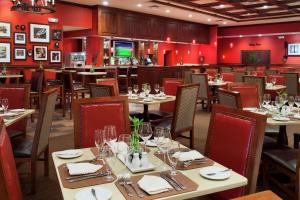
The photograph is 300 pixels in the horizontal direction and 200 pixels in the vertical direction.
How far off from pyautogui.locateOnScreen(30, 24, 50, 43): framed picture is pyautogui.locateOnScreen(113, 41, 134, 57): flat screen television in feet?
13.9

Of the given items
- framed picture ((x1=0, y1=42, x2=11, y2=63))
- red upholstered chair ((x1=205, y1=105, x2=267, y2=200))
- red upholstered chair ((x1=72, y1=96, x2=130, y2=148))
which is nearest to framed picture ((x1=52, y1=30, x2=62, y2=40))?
framed picture ((x1=0, y1=42, x2=11, y2=63))

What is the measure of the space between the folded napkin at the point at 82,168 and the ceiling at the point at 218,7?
906 cm

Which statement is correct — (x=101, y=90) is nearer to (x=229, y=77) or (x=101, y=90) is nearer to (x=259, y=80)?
(x=259, y=80)

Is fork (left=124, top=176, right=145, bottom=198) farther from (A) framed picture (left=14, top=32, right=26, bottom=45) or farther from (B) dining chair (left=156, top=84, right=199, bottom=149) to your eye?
(A) framed picture (left=14, top=32, right=26, bottom=45)

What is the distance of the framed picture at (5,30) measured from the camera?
8984 millimetres

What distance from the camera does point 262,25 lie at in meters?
15.9

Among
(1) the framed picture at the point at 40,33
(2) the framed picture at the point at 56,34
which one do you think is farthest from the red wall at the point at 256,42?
(1) the framed picture at the point at 40,33

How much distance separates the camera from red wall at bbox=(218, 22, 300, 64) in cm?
1548

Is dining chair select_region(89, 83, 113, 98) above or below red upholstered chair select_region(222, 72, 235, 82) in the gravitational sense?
below

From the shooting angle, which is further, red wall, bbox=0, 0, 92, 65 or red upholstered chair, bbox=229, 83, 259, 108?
red wall, bbox=0, 0, 92, 65

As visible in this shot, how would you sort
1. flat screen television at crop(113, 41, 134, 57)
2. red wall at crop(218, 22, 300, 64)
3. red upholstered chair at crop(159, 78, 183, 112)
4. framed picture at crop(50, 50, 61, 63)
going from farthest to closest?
1. red wall at crop(218, 22, 300, 64)
2. flat screen television at crop(113, 41, 134, 57)
3. framed picture at crop(50, 50, 61, 63)
4. red upholstered chair at crop(159, 78, 183, 112)

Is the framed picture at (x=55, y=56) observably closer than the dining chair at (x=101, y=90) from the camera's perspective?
No

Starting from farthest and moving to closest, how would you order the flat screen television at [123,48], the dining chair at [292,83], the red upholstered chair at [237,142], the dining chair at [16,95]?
the flat screen television at [123,48] < the dining chair at [292,83] < the dining chair at [16,95] < the red upholstered chair at [237,142]

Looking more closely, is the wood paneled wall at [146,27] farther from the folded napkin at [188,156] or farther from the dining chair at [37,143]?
the folded napkin at [188,156]
